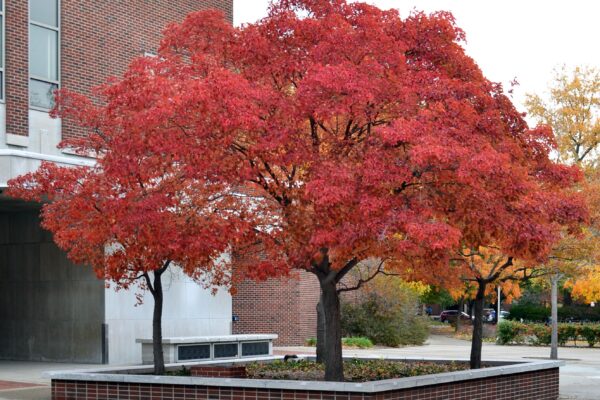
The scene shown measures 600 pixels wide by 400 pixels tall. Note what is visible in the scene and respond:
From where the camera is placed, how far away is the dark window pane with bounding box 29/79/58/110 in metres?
25.6

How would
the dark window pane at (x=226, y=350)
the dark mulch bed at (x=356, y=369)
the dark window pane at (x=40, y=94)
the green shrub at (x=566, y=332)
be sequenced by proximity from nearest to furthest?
the dark mulch bed at (x=356, y=369)
the dark window pane at (x=40, y=94)
the dark window pane at (x=226, y=350)
the green shrub at (x=566, y=332)

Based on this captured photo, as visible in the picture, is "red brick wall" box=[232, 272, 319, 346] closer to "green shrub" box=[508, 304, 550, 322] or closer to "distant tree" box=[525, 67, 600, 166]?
"distant tree" box=[525, 67, 600, 166]

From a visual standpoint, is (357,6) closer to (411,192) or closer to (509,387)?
(411,192)

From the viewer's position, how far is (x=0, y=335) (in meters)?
30.0

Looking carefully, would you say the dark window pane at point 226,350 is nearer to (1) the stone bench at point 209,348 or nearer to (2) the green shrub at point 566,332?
(1) the stone bench at point 209,348

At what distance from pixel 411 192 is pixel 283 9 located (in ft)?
12.8

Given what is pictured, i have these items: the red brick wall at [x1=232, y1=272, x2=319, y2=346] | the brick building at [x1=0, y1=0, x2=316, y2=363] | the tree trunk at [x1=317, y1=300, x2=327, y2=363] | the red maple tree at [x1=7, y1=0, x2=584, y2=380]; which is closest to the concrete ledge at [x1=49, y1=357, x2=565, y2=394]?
the red maple tree at [x1=7, y1=0, x2=584, y2=380]

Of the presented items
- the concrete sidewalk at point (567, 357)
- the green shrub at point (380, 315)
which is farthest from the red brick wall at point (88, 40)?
the green shrub at point (380, 315)

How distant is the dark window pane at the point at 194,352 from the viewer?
26.7m

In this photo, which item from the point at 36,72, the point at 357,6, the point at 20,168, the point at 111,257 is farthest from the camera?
the point at 36,72

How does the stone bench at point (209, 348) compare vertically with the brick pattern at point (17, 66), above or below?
below

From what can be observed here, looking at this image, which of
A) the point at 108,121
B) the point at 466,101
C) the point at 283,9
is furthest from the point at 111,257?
the point at 466,101

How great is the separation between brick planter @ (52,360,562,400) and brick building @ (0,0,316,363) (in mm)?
7135

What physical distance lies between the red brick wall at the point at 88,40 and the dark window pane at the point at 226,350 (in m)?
7.18
